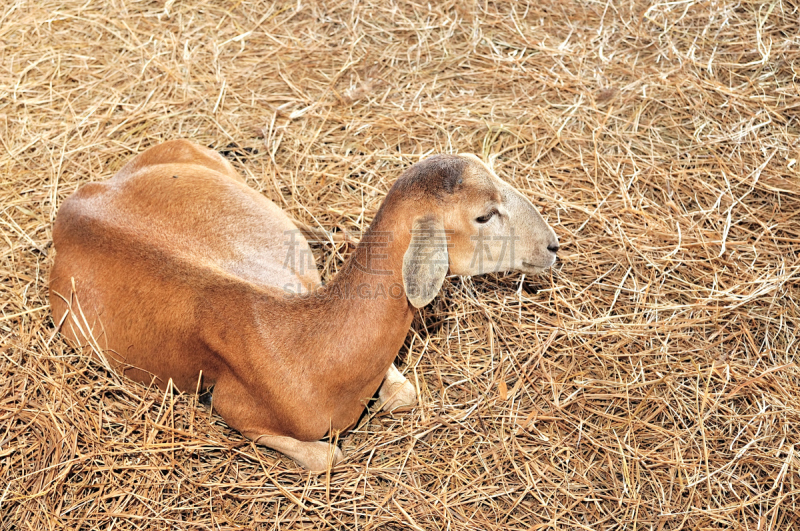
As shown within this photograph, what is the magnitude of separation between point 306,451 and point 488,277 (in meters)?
1.80

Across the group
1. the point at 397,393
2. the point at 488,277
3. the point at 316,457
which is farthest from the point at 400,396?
the point at 488,277

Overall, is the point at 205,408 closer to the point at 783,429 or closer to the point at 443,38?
the point at 783,429

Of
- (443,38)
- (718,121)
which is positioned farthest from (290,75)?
(718,121)

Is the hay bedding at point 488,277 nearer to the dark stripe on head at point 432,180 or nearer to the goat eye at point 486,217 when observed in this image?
the goat eye at point 486,217

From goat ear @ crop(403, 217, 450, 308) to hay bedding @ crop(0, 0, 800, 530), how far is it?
3.30 ft

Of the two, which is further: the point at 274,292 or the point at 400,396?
the point at 400,396

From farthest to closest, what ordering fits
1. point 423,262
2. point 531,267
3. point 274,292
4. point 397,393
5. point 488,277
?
point 488,277
point 397,393
point 531,267
point 274,292
point 423,262

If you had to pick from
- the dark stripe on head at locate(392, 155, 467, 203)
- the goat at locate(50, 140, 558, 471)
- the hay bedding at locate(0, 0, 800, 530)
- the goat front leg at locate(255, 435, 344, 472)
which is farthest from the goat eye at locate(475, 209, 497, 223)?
the goat front leg at locate(255, 435, 344, 472)

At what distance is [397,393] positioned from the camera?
13.4 feet

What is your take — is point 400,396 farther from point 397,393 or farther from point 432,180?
point 432,180

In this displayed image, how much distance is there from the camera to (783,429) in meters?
3.80

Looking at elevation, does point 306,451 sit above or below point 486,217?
below

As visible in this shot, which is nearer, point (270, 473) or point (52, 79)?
point (270, 473)

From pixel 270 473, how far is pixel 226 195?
1.86 meters
